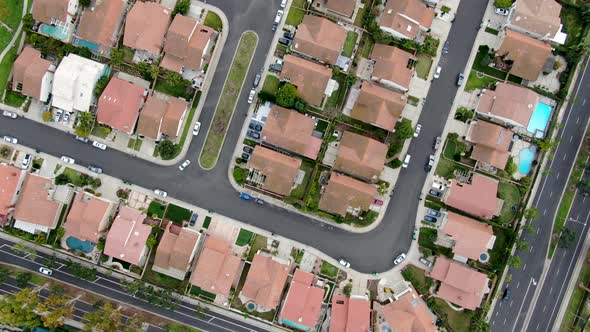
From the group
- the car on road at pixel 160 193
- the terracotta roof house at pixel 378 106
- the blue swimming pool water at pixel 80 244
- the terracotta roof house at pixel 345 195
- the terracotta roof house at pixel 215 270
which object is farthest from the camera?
the car on road at pixel 160 193

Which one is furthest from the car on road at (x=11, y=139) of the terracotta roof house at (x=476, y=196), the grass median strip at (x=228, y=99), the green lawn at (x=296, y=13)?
the terracotta roof house at (x=476, y=196)

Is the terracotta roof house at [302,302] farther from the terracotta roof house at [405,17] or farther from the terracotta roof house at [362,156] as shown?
the terracotta roof house at [405,17]

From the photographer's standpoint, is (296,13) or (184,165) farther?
(296,13)

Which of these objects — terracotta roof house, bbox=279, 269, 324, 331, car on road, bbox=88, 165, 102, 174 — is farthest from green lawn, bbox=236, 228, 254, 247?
car on road, bbox=88, 165, 102, 174

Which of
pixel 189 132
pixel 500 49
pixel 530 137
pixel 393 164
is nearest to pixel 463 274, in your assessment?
pixel 393 164

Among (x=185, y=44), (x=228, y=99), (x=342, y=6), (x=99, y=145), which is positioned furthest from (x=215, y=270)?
(x=342, y=6)

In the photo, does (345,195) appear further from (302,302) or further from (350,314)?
(350,314)

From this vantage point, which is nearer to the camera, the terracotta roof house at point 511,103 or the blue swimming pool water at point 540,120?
the terracotta roof house at point 511,103
